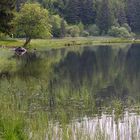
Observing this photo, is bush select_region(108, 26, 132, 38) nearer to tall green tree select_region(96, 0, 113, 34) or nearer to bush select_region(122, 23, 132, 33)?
tall green tree select_region(96, 0, 113, 34)

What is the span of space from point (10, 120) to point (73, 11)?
16383 centimetres

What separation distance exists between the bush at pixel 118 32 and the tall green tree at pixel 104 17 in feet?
16.2

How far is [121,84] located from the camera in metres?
45.5

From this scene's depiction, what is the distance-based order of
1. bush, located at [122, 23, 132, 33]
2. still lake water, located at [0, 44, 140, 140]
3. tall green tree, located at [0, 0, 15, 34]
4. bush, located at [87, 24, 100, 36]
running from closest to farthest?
still lake water, located at [0, 44, 140, 140], tall green tree, located at [0, 0, 15, 34], bush, located at [87, 24, 100, 36], bush, located at [122, 23, 132, 33]

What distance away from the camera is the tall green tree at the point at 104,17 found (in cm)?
17838

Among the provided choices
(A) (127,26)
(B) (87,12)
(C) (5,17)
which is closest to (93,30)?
Answer: (B) (87,12)

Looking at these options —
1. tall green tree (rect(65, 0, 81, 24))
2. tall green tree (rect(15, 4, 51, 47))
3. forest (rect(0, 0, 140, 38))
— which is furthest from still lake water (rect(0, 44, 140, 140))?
tall green tree (rect(65, 0, 81, 24))

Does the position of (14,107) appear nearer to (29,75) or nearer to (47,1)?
(29,75)

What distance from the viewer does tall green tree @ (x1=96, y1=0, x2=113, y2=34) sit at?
178 meters

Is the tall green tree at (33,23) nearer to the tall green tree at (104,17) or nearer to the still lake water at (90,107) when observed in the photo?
the still lake water at (90,107)

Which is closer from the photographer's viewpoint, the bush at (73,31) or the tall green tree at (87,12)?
the bush at (73,31)

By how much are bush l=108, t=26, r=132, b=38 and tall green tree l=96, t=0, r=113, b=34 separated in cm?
493

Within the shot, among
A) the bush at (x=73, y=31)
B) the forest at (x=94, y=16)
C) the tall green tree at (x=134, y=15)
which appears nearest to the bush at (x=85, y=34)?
the forest at (x=94, y=16)

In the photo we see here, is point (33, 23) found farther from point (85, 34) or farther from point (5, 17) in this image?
point (85, 34)
